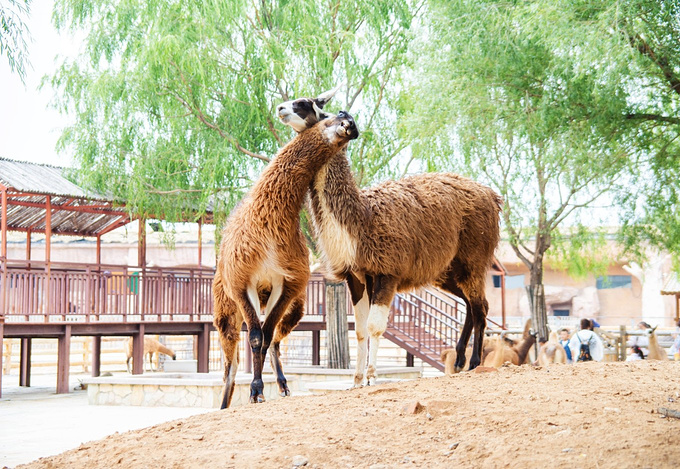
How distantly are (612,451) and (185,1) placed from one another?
14.1m

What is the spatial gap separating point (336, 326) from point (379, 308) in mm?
11975

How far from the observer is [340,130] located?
20.1ft

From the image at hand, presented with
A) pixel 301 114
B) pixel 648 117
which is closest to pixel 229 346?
pixel 301 114

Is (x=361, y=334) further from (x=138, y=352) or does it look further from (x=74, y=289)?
(x=138, y=352)

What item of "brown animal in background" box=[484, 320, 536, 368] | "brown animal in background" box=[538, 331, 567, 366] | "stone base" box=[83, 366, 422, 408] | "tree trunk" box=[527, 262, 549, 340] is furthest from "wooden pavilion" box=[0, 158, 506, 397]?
"tree trunk" box=[527, 262, 549, 340]

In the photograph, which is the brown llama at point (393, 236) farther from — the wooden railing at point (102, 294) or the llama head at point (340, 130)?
the wooden railing at point (102, 294)

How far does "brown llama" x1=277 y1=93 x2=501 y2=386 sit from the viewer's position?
627 cm

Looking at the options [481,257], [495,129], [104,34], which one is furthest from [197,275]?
[481,257]

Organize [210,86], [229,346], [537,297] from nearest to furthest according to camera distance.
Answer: [229,346] < [210,86] < [537,297]

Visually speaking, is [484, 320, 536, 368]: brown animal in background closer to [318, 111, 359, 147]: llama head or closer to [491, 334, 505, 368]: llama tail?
[491, 334, 505, 368]: llama tail

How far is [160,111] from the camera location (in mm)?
17375

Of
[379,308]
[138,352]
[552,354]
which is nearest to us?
[379,308]

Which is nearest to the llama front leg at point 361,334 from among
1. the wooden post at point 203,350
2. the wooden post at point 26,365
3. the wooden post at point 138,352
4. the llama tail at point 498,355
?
the llama tail at point 498,355

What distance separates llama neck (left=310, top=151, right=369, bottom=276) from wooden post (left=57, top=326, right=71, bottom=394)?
11934 mm
